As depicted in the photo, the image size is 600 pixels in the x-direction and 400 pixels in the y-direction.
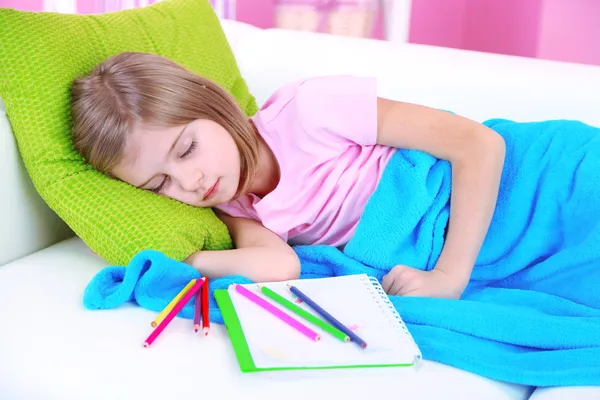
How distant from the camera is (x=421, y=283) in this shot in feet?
3.75

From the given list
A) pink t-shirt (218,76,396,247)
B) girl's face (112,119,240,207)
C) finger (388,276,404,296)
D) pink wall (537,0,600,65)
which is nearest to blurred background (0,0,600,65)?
pink wall (537,0,600,65)

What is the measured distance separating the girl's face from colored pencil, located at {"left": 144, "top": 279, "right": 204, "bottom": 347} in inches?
7.4

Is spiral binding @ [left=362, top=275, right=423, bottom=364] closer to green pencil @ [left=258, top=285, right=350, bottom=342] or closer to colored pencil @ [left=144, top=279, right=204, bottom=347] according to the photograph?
green pencil @ [left=258, top=285, right=350, bottom=342]

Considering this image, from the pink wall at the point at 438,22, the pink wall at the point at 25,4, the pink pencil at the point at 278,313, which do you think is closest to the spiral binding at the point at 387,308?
the pink pencil at the point at 278,313

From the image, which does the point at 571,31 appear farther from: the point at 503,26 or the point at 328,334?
the point at 328,334

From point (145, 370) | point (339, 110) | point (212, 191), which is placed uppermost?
point (339, 110)

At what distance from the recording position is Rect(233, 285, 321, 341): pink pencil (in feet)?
3.11

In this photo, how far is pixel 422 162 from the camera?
1.27m

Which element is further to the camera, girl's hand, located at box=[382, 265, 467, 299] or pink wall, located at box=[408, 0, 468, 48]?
pink wall, located at box=[408, 0, 468, 48]

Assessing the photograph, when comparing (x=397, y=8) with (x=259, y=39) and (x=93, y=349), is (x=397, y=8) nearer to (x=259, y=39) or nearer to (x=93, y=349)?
(x=259, y=39)

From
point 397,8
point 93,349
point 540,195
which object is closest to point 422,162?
point 540,195

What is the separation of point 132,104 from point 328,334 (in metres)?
0.50

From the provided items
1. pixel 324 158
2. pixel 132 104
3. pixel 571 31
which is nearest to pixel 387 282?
pixel 324 158

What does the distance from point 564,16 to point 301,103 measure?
1461mm
